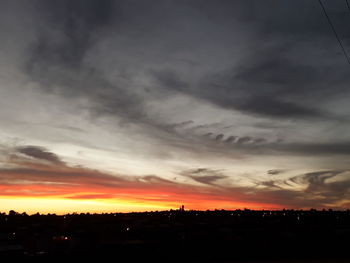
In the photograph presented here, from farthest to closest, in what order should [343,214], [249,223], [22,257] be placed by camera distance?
[343,214]
[249,223]
[22,257]

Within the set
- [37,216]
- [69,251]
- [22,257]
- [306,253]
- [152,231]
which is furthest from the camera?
[37,216]

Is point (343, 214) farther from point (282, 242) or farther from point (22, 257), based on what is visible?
point (22, 257)

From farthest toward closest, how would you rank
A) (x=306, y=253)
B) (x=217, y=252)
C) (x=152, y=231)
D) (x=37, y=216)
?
1. (x=37, y=216)
2. (x=152, y=231)
3. (x=306, y=253)
4. (x=217, y=252)

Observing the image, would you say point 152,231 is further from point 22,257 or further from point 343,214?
point 343,214

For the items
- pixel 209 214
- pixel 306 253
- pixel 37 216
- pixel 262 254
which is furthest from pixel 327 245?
pixel 37 216

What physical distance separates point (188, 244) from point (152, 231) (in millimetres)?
27547

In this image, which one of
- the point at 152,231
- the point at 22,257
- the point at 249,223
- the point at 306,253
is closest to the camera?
the point at 22,257

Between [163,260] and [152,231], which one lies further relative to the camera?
[152,231]

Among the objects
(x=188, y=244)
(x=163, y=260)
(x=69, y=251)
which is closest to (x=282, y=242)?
(x=188, y=244)

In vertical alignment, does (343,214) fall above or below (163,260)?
above

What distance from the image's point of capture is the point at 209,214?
14262 cm

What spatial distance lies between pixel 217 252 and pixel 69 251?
23085 millimetres

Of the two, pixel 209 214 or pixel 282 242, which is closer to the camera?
pixel 282 242

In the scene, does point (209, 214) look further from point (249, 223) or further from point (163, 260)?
point (163, 260)
